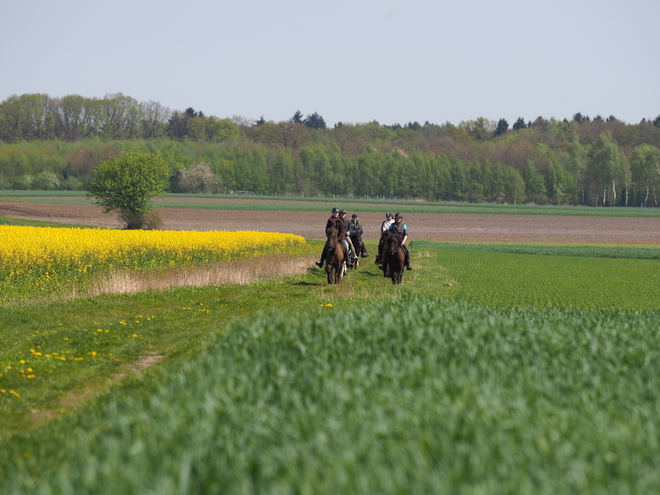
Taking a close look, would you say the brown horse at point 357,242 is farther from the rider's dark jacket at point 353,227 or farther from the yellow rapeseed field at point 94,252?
the yellow rapeseed field at point 94,252

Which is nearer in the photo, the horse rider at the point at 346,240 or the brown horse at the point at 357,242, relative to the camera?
the horse rider at the point at 346,240

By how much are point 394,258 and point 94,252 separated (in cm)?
1072

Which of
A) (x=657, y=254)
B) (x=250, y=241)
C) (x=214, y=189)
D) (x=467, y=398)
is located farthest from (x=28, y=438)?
(x=214, y=189)

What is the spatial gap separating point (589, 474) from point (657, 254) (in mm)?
48720

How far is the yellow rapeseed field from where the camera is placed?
23.0 m

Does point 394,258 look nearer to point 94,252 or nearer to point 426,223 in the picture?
point 94,252

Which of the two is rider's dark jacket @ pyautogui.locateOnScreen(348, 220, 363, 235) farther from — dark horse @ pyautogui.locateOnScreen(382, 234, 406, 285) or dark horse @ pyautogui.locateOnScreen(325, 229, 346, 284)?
dark horse @ pyautogui.locateOnScreen(382, 234, 406, 285)

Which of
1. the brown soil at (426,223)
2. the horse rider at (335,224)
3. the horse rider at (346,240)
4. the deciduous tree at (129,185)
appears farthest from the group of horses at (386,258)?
the deciduous tree at (129,185)

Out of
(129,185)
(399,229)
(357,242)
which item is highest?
(129,185)

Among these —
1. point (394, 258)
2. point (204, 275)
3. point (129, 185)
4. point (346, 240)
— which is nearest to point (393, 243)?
point (394, 258)

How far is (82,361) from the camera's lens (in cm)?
1294

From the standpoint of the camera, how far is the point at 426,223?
8125 cm

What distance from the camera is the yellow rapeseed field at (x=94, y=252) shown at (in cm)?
2305

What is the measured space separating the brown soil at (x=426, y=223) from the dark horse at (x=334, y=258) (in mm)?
38696
